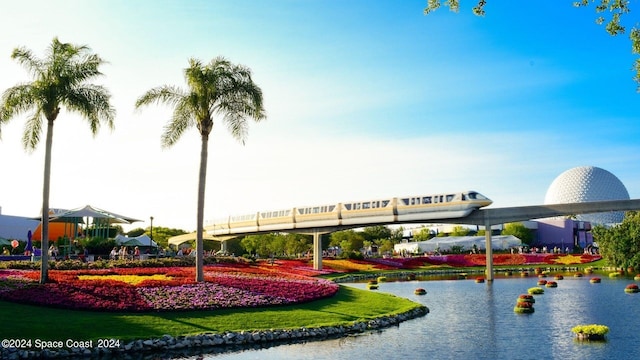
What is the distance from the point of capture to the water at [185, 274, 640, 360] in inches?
825

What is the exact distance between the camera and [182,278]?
33.9 meters

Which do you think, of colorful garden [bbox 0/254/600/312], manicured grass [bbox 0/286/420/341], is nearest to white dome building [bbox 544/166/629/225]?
colorful garden [bbox 0/254/600/312]

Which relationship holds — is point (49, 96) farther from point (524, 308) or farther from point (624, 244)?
point (624, 244)

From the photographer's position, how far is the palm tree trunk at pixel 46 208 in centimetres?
2880

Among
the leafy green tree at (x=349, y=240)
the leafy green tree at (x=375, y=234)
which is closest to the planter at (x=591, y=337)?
the leafy green tree at (x=349, y=240)

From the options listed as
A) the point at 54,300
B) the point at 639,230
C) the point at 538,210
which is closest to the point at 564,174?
the point at 639,230

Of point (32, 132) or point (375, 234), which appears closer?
point (32, 132)

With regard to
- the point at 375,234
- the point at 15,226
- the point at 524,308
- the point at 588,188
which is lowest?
the point at 524,308

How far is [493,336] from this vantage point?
2456 cm

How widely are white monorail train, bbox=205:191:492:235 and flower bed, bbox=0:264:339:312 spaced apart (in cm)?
3184

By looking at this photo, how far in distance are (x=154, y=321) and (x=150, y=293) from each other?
4327mm

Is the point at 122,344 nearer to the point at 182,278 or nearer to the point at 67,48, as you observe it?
the point at 182,278

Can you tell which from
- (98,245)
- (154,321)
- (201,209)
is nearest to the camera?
(154,321)

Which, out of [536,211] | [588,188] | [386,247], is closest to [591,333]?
[536,211]
